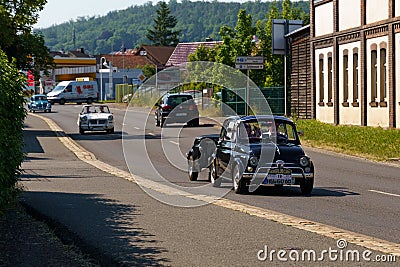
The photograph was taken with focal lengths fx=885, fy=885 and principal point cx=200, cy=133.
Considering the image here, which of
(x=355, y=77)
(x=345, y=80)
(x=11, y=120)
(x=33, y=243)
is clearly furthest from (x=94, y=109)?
(x=33, y=243)

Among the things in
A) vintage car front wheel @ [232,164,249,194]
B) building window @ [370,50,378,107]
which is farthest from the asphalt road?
building window @ [370,50,378,107]

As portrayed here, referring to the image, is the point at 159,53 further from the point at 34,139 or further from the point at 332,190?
the point at 332,190

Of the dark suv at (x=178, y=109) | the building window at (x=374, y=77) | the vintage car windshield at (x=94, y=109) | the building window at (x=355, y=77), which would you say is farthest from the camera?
the dark suv at (x=178, y=109)

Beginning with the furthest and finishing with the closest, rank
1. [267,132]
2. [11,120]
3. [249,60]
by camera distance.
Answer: [249,60] < [267,132] < [11,120]

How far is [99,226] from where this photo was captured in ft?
40.3

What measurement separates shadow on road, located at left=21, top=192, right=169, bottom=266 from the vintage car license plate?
10.9 feet

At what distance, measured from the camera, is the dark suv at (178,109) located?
47141 mm

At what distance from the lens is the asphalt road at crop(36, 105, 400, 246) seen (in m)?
13.1

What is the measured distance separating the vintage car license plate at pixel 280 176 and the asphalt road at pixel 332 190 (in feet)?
0.95

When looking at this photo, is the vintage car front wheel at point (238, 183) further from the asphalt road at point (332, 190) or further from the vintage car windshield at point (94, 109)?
the vintage car windshield at point (94, 109)

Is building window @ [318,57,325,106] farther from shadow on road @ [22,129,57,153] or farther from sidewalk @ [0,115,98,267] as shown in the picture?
sidewalk @ [0,115,98,267]

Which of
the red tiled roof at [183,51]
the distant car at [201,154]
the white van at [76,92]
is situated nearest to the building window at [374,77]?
the distant car at [201,154]

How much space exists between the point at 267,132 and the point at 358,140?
15577 millimetres

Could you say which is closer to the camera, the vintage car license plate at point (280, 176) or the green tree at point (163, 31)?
the vintage car license plate at point (280, 176)
